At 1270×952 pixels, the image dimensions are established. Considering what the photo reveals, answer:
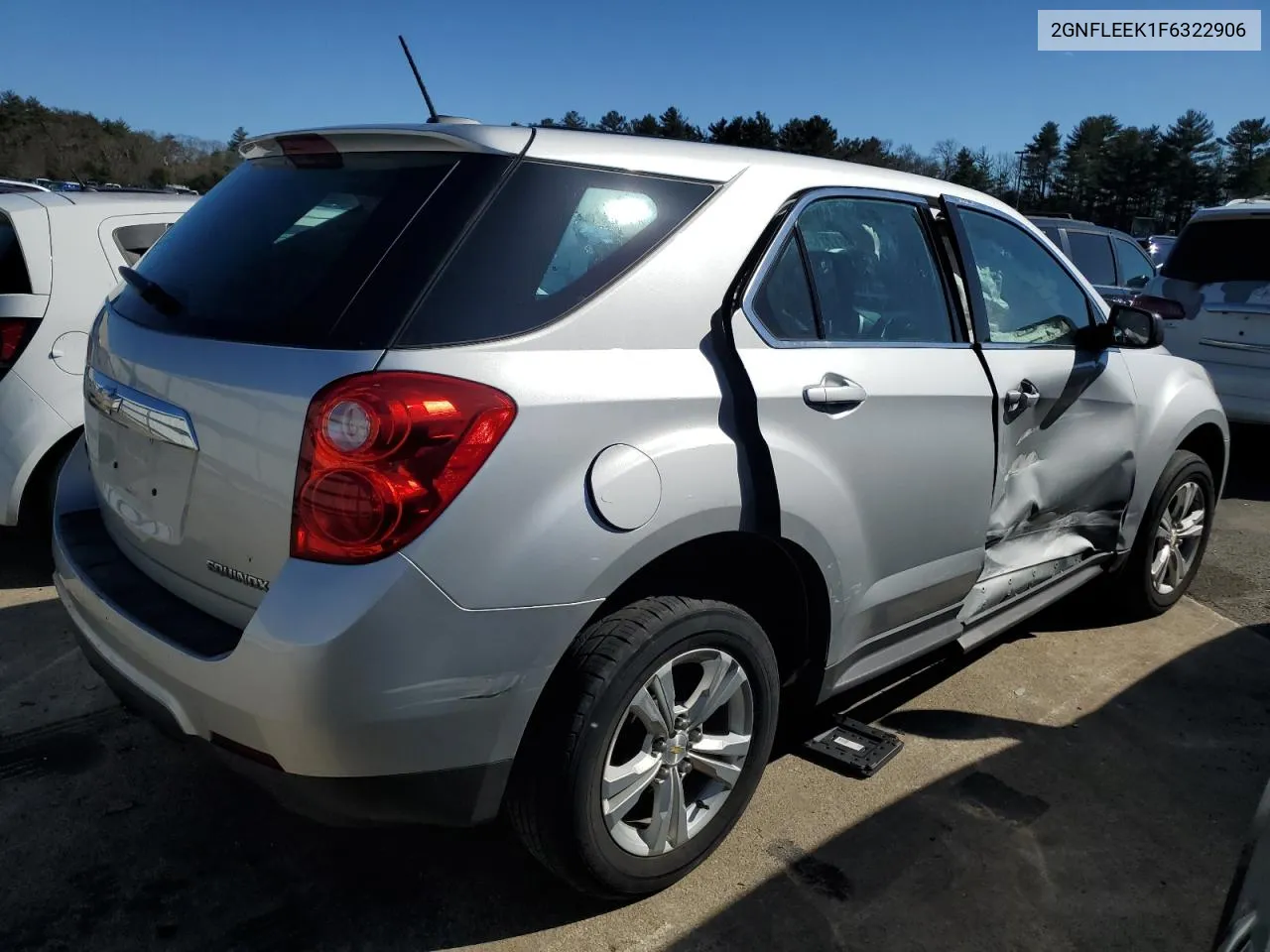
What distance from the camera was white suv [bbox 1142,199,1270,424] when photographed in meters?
6.41

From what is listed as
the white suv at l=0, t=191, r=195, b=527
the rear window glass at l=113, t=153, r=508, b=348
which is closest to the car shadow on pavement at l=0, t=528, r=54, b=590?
the white suv at l=0, t=191, r=195, b=527

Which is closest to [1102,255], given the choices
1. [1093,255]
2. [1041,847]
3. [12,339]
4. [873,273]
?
[1093,255]

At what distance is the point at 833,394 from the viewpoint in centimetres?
238

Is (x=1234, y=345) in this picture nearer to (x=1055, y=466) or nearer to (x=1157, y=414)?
(x=1157, y=414)

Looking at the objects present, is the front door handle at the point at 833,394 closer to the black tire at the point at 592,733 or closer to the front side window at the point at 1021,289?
the black tire at the point at 592,733

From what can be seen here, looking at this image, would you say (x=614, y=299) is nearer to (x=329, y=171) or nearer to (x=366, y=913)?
(x=329, y=171)

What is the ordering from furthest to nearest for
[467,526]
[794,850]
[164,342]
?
[794,850] < [164,342] < [467,526]

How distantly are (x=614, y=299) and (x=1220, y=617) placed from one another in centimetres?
368

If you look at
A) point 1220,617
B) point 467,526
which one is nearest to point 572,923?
point 467,526

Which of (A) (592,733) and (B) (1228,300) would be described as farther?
(B) (1228,300)

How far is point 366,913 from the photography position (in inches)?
89.5

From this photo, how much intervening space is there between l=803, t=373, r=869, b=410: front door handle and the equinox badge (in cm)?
128

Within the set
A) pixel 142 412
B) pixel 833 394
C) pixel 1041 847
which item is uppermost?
pixel 142 412

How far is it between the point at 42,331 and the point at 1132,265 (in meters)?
9.77
